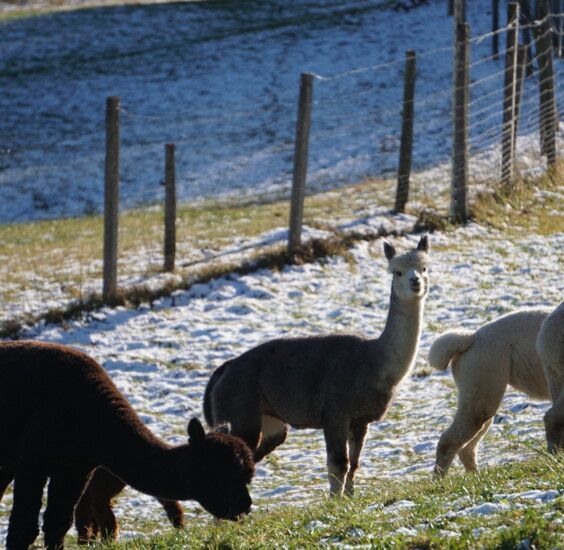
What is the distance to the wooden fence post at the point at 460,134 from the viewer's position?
52.2 feet

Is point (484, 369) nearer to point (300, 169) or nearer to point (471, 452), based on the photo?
point (471, 452)

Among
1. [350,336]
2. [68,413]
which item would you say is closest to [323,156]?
[350,336]

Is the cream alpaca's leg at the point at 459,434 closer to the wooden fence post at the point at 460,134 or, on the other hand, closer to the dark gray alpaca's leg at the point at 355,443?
the dark gray alpaca's leg at the point at 355,443

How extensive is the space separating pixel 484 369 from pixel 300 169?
7049mm

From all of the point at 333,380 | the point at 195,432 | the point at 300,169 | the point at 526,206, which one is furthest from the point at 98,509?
the point at 526,206

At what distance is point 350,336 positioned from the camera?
8.34 metres

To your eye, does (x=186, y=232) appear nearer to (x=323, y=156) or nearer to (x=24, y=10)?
(x=323, y=156)

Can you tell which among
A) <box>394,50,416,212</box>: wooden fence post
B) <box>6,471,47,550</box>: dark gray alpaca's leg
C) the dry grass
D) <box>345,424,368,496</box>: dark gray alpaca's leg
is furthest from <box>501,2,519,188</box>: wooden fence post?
<box>6,471,47,550</box>: dark gray alpaca's leg

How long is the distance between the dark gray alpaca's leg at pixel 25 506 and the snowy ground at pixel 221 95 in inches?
502

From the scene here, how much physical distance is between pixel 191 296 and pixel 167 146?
2.20 metres

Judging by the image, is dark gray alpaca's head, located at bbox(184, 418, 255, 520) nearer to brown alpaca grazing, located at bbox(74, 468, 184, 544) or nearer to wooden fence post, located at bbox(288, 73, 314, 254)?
brown alpaca grazing, located at bbox(74, 468, 184, 544)

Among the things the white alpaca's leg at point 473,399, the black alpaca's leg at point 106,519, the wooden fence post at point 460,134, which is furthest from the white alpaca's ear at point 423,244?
the wooden fence post at point 460,134

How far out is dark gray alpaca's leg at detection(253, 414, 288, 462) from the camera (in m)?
8.47

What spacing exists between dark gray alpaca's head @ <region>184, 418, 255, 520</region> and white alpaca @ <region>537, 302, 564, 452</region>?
181 cm
